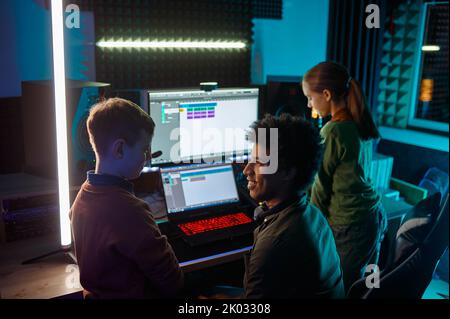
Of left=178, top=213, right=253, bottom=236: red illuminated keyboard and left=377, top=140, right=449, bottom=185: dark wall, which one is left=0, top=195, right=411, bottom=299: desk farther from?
left=377, top=140, right=449, bottom=185: dark wall

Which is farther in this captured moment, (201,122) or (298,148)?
(201,122)

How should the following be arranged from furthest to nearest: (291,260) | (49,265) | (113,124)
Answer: (49,265), (113,124), (291,260)

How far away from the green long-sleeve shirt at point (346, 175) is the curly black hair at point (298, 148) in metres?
0.55

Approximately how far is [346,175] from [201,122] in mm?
A: 728

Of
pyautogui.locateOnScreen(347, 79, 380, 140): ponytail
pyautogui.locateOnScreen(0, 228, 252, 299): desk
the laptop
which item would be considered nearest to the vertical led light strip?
pyautogui.locateOnScreen(0, 228, 252, 299): desk

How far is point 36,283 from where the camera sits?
5.02 ft

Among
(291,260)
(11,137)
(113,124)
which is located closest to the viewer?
(291,260)

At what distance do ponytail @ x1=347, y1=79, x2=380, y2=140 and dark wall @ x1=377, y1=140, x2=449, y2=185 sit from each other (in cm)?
153

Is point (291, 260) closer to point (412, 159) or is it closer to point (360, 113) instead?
point (360, 113)

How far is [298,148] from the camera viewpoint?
4.34ft

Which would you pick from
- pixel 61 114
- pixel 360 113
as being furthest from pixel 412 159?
pixel 61 114

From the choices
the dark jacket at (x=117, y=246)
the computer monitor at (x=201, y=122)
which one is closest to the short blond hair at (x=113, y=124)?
the dark jacket at (x=117, y=246)

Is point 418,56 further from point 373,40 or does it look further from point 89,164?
point 89,164
